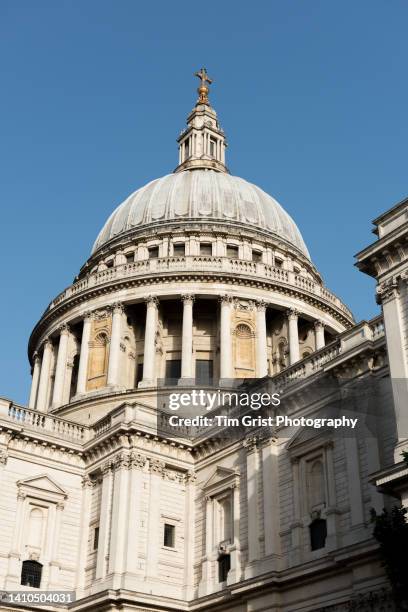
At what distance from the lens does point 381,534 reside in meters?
21.2

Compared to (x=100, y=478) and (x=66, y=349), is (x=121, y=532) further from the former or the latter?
(x=66, y=349)

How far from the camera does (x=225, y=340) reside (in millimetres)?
48844

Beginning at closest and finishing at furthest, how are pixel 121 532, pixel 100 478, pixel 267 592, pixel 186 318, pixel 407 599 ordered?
pixel 407 599
pixel 267 592
pixel 121 532
pixel 100 478
pixel 186 318

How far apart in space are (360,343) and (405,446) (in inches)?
270

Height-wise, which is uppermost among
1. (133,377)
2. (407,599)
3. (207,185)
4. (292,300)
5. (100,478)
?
(207,185)

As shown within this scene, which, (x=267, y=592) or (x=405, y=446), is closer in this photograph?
(x=405, y=446)

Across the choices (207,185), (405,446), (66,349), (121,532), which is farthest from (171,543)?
(207,185)

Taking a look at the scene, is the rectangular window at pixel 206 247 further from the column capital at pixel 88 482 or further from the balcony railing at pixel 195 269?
the column capital at pixel 88 482

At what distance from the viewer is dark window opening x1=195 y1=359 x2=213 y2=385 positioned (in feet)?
160

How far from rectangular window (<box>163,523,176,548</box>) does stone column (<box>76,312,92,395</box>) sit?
601 inches

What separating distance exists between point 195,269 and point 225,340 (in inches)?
202

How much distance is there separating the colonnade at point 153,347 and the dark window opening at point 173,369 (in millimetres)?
1183

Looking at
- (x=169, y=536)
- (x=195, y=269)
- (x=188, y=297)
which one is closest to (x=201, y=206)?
(x=195, y=269)

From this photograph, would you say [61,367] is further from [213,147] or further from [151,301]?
[213,147]
